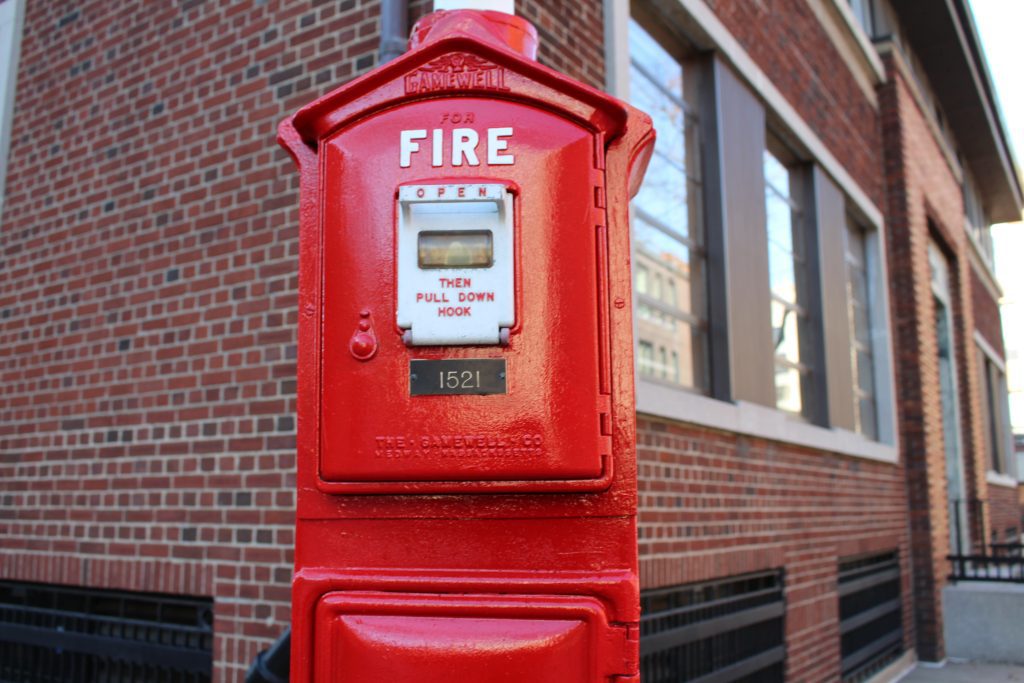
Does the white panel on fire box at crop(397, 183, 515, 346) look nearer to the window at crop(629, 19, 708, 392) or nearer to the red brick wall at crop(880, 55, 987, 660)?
the window at crop(629, 19, 708, 392)

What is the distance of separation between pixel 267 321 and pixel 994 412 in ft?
53.8

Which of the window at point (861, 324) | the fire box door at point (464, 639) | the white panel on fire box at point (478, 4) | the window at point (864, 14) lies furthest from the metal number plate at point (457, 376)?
the window at point (864, 14)

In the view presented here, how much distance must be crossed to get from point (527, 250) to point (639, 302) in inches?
109

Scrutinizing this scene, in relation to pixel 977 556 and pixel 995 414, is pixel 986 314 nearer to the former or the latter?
pixel 995 414

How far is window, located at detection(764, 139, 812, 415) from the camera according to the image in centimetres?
667

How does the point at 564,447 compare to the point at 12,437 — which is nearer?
the point at 564,447

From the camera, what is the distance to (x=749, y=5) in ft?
19.6

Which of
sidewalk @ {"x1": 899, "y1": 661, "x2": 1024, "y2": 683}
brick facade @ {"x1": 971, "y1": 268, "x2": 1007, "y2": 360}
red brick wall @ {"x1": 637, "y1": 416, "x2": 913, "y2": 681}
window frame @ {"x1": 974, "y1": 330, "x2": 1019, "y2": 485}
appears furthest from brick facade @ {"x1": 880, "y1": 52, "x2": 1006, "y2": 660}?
window frame @ {"x1": 974, "y1": 330, "x2": 1019, "y2": 485}

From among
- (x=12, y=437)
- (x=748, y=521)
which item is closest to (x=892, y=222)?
(x=748, y=521)

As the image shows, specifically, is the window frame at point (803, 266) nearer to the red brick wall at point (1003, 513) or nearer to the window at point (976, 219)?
the red brick wall at point (1003, 513)

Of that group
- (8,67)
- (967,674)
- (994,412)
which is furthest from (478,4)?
(994,412)

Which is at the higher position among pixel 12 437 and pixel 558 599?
pixel 12 437

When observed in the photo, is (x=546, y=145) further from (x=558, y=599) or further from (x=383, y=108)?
(x=558, y=599)

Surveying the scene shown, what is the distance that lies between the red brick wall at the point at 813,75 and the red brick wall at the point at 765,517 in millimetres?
2616
